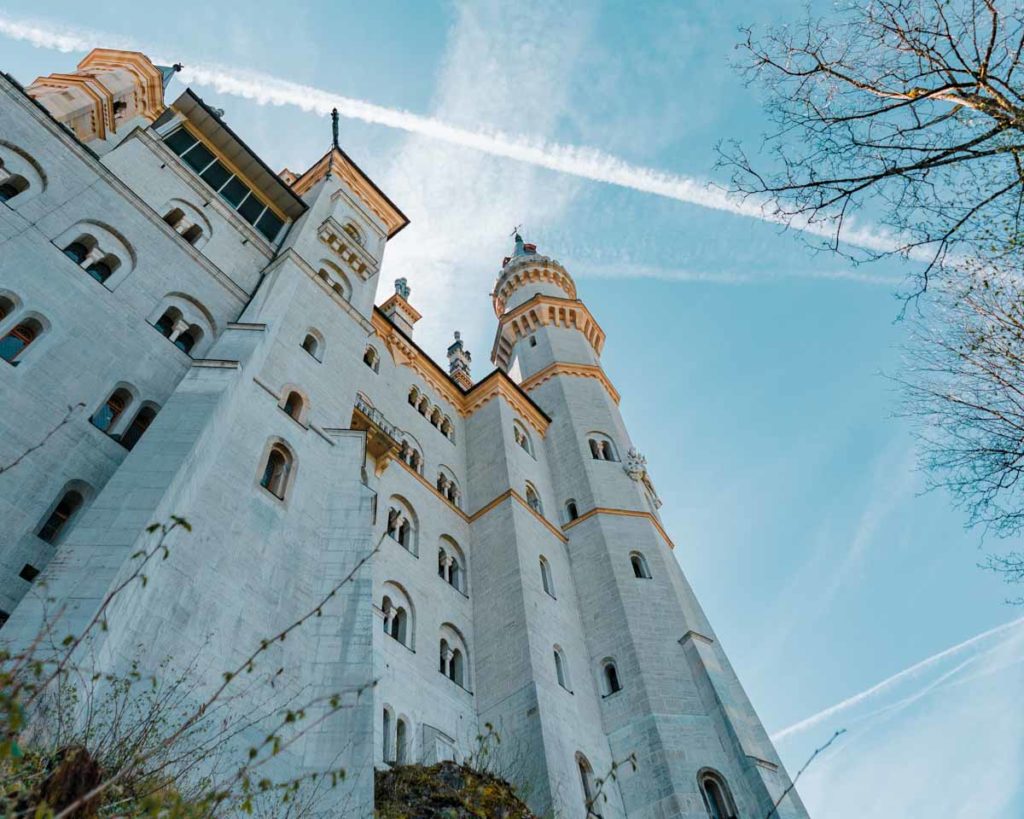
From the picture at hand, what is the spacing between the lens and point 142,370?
13016 mm

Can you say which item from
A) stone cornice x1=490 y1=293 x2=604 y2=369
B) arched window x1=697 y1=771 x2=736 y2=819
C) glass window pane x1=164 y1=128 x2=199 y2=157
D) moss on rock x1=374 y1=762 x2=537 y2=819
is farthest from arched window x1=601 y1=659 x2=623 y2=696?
stone cornice x1=490 y1=293 x2=604 y2=369

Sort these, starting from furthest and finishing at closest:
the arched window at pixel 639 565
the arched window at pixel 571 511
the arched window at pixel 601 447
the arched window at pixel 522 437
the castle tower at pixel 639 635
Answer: the arched window at pixel 601 447 → the arched window at pixel 522 437 → the arched window at pixel 571 511 → the arched window at pixel 639 565 → the castle tower at pixel 639 635

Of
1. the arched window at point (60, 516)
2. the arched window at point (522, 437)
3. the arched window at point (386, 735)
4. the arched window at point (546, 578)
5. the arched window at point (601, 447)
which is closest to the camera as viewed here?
the arched window at point (60, 516)

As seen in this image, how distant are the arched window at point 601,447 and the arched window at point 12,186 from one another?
19.1 metres

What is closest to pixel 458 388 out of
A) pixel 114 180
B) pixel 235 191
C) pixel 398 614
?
pixel 235 191

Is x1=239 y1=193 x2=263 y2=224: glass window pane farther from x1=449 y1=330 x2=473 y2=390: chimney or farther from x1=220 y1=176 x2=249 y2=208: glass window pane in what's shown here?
A: x1=449 y1=330 x2=473 y2=390: chimney

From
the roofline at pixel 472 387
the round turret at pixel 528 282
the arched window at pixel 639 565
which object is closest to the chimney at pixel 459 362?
the round turret at pixel 528 282

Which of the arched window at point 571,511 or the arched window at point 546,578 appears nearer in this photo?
the arched window at point 546,578

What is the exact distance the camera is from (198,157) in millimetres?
20078

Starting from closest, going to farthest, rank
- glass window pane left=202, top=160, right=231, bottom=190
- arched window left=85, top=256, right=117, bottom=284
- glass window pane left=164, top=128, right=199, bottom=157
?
arched window left=85, top=256, right=117, bottom=284, glass window pane left=164, top=128, right=199, bottom=157, glass window pane left=202, top=160, right=231, bottom=190

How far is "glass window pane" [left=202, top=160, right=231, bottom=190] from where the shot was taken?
19766 mm

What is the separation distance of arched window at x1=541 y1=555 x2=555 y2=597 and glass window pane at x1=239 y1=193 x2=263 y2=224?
42.1ft

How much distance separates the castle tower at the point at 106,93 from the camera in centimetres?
1875

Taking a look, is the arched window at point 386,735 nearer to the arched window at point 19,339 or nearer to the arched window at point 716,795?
the arched window at point 716,795
